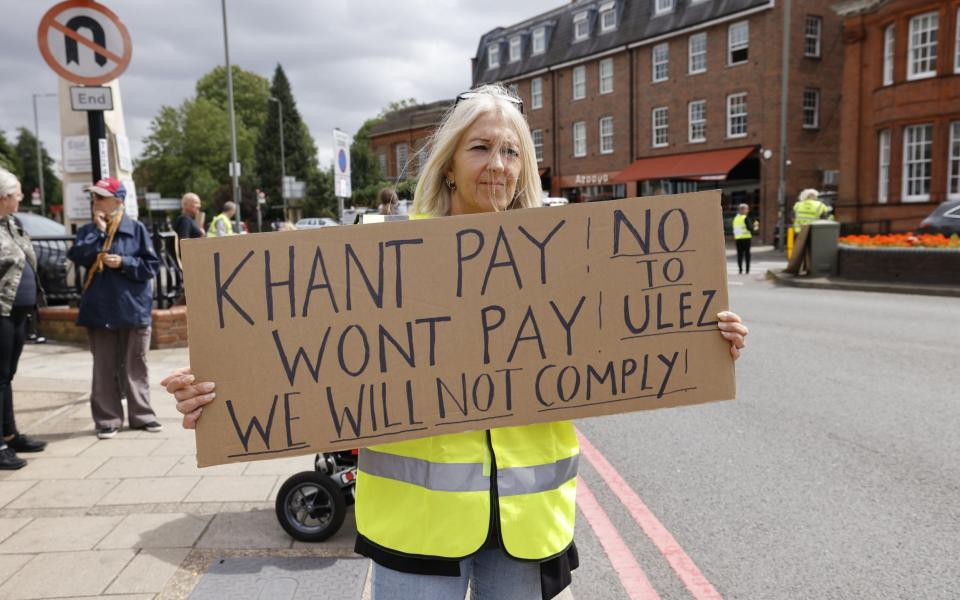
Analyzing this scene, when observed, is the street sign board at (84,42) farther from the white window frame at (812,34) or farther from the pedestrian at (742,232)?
the white window frame at (812,34)

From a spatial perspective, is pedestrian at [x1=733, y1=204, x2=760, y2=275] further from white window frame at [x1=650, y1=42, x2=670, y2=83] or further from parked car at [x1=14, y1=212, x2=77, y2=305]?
white window frame at [x1=650, y1=42, x2=670, y2=83]

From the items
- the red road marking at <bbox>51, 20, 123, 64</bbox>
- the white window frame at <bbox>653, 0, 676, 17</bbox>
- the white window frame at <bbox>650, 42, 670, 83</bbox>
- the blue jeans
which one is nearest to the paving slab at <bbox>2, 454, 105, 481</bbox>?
the red road marking at <bbox>51, 20, 123, 64</bbox>

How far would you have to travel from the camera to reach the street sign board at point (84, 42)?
17.3 ft

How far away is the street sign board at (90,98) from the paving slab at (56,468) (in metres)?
2.68

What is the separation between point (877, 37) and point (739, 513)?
1041 inches

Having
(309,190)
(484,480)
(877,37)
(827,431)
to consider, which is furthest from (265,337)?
(309,190)

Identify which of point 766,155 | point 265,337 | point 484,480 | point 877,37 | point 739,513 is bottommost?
point 739,513

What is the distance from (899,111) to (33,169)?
323ft

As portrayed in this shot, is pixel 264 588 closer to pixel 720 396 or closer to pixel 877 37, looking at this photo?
pixel 720 396

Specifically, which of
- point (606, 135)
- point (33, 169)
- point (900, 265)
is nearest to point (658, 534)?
point (900, 265)

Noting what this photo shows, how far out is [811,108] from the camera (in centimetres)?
3072

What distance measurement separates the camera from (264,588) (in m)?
3.13

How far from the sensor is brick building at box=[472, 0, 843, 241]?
1178 inches

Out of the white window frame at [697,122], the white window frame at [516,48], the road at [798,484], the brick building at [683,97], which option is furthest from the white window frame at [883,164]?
the white window frame at [516,48]
